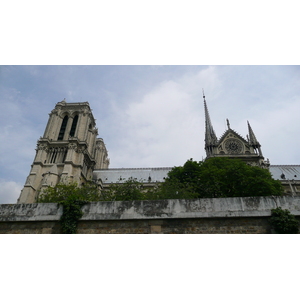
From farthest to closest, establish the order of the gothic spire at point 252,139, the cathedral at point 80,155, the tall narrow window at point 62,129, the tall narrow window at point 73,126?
1. the tall narrow window at point 73,126
2. the tall narrow window at point 62,129
3. the gothic spire at point 252,139
4. the cathedral at point 80,155

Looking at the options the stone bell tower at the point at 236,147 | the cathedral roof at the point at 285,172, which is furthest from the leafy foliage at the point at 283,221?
the cathedral roof at the point at 285,172

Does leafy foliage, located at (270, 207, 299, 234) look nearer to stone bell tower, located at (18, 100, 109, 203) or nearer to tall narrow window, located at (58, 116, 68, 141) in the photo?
stone bell tower, located at (18, 100, 109, 203)

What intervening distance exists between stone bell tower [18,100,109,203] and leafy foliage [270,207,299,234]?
32.9 m

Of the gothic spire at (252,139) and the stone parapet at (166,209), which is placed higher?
the gothic spire at (252,139)

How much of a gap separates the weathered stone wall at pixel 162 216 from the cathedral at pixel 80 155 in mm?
26047

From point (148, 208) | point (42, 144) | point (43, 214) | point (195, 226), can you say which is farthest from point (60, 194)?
point (42, 144)

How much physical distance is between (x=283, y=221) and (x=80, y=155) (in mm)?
40110

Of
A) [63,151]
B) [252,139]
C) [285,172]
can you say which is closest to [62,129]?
[63,151]

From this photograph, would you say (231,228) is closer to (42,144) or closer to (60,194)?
(60,194)

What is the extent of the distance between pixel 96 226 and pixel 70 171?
3215 cm

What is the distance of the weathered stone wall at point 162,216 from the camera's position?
8.92 m

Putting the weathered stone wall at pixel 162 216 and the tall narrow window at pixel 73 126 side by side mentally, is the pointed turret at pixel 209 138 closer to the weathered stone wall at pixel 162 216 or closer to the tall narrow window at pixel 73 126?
the tall narrow window at pixel 73 126

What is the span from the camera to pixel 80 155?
43.6 m

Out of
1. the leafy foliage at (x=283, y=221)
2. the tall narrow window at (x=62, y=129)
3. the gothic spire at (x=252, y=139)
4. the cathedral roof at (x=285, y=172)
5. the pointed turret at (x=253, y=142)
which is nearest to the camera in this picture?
the leafy foliage at (x=283, y=221)
